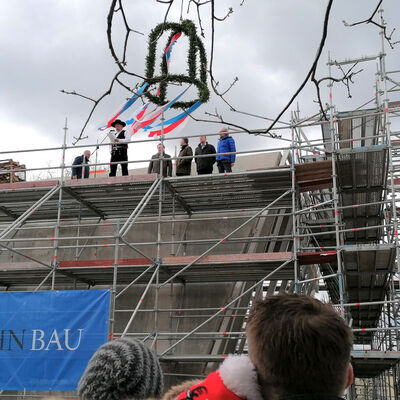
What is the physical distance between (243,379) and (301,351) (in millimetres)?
194

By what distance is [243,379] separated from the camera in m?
1.72

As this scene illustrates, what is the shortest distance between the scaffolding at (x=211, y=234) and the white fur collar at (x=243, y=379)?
27.4ft

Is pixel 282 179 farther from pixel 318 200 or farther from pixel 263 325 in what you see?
pixel 263 325

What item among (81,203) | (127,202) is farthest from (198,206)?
(81,203)

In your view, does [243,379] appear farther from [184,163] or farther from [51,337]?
[184,163]

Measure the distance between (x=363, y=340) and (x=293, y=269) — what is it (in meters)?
13.1

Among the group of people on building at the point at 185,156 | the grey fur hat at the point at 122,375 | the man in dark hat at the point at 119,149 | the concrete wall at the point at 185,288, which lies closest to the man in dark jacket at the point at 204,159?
the group of people on building at the point at 185,156

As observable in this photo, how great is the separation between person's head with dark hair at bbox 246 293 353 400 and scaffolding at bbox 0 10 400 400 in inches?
331

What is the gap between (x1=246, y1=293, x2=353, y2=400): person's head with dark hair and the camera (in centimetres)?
167

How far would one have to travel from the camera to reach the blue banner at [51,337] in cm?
955

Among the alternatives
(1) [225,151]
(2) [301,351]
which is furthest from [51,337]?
(2) [301,351]

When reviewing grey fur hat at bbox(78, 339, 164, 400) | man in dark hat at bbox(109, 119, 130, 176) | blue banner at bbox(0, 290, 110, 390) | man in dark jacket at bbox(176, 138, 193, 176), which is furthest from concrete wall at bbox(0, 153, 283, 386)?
grey fur hat at bbox(78, 339, 164, 400)

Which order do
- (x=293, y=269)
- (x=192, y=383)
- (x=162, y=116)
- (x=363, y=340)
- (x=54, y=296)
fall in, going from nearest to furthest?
(x=192, y=383) → (x=54, y=296) → (x=293, y=269) → (x=162, y=116) → (x=363, y=340)

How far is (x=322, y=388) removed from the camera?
65.9 inches
